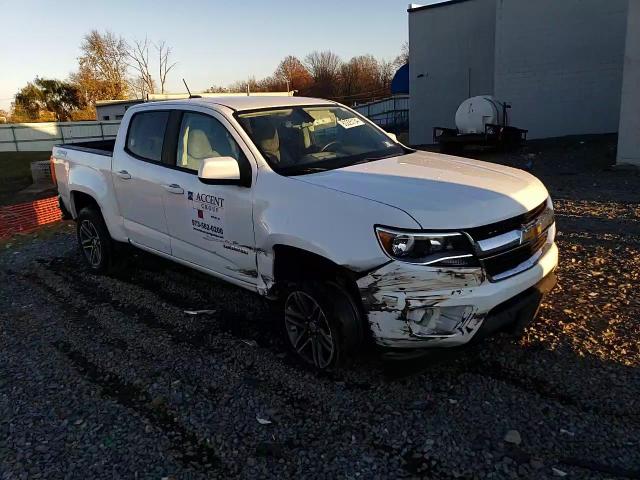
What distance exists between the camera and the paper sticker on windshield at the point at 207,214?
3939 millimetres

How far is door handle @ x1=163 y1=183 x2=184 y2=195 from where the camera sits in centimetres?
427

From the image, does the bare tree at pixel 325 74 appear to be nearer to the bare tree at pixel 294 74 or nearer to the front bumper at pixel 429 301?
the bare tree at pixel 294 74

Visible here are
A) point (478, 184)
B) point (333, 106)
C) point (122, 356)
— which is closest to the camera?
point (478, 184)

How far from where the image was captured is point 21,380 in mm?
3723

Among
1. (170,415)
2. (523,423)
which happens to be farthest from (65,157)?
(523,423)

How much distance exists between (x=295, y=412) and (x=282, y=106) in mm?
2495

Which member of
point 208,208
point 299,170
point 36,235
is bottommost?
point 36,235

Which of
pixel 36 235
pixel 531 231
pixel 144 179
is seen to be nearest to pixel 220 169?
pixel 144 179

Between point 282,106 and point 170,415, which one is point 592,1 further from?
point 170,415

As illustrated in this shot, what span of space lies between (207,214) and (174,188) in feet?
1.57

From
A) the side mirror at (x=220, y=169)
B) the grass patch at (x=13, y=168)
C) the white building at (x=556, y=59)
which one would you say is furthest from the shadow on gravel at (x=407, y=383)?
the grass patch at (x=13, y=168)

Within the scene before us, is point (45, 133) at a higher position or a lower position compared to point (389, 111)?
higher

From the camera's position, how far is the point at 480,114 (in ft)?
56.0

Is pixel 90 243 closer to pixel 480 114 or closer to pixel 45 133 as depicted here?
pixel 480 114
